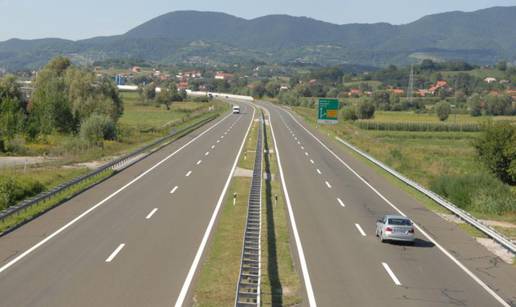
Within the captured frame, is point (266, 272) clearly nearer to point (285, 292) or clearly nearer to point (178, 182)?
point (285, 292)

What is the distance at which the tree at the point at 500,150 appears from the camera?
48750 millimetres

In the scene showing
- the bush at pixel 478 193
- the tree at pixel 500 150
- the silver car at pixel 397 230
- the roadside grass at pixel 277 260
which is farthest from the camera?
the tree at pixel 500 150

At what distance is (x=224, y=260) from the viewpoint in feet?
66.6

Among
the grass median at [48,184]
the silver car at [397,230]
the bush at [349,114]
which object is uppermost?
the silver car at [397,230]

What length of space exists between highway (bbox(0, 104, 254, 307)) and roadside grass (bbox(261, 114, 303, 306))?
2185 millimetres

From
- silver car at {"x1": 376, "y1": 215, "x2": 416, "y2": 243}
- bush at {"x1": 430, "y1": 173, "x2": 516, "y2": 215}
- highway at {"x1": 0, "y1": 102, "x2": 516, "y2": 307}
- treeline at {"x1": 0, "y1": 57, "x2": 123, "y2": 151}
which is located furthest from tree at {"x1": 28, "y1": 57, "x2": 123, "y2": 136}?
silver car at {"x1": 376, "y1": 215, "x2": 416, "y2": 243}

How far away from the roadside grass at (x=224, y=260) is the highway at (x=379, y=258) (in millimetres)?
2128

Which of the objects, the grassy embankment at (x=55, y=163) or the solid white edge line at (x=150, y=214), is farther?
the grassy embankment at (x=55, y=163)

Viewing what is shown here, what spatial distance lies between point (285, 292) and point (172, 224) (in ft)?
32.1

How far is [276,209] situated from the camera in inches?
1203

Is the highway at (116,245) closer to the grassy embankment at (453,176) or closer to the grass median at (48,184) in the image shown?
the grass median at (48,184)

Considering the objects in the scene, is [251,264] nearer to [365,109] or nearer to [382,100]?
[365,109]

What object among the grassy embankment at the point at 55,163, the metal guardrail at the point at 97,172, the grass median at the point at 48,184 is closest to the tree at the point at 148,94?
the grassy embankment at the point at 55,163

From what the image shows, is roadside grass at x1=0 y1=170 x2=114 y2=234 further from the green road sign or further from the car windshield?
the green road sign
